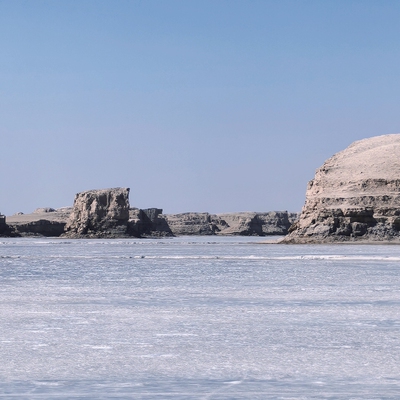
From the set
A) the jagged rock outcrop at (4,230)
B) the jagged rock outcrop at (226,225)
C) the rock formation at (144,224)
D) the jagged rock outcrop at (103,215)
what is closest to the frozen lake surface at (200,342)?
the jagged rock outcrop at (103,215)

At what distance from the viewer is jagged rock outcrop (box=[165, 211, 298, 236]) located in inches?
6914

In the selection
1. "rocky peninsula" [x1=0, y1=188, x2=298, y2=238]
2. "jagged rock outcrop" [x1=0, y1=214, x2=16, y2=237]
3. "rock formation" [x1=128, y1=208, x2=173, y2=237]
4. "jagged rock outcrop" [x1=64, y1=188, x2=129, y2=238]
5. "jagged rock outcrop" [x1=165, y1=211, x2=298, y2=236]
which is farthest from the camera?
"jagged rock outcrop" [x1=165, y1=211, x2=298, y2=236]

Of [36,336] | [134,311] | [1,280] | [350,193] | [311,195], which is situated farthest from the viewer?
[311,195]

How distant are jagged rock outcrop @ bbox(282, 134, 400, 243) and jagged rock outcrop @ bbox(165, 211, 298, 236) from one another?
337ft

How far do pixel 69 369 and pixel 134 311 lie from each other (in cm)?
426

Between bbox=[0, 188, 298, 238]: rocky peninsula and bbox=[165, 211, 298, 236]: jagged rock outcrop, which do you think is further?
Result: bbox=[165, 211, 298, 236]: jagged rock outcrop

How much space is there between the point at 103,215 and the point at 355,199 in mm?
56154

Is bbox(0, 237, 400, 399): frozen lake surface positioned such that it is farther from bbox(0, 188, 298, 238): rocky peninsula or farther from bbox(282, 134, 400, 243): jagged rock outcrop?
bbox(0, 188, 298, 238): rocky peninsula

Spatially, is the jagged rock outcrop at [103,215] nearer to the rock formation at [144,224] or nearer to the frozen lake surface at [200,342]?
the rock formation at [144,224]

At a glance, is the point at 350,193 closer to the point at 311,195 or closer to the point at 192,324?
the point at 311,195

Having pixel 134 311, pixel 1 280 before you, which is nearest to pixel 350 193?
pixel 1 280

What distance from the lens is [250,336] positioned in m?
8.77

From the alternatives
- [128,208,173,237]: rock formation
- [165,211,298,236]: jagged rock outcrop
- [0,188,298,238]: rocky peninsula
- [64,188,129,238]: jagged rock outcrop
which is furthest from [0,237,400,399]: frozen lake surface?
[165,211,298,236]: jagged rock outcrop

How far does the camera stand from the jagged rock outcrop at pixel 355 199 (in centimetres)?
5834
